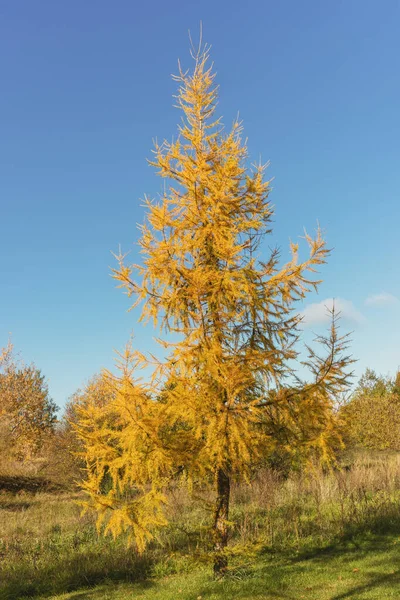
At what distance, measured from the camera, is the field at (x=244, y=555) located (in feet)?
25.4

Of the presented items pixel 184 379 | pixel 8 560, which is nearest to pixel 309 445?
pixel 184 379

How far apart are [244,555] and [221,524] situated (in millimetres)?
576

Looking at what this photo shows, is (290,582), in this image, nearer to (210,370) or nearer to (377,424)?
(210,370)

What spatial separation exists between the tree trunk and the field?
0.21 meters

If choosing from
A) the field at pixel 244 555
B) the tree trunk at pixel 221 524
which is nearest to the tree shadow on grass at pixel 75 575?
the field at pixel 244 555

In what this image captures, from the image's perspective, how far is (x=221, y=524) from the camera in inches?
314

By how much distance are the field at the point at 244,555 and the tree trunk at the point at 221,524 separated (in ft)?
0.69

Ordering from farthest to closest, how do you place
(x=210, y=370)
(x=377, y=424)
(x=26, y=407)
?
(x=26, y=407)
(x=377, y=424)
(x=210, y=370)

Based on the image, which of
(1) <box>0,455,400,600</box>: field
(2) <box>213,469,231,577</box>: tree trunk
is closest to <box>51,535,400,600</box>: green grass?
(1) <box>0,455,400,600</box>: field

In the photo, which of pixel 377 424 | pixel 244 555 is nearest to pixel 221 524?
pixel 244 555

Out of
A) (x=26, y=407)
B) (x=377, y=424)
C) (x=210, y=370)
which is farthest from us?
(x=26, y=407)

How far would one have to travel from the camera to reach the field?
7.73 m

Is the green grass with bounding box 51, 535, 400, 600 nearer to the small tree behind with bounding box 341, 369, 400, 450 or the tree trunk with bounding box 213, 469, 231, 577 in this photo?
the tree trunk with bounding box 213, 469, 231, 577

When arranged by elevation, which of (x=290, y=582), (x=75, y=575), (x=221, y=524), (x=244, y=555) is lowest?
(x=290, y=582)
